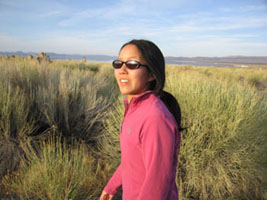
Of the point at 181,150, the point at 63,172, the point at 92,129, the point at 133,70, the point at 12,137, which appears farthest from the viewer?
the point at 92,129

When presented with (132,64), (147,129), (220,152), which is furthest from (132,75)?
(220,152)

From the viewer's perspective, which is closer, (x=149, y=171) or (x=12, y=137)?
(x=149, y=171)

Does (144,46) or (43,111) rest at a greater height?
(144,46)

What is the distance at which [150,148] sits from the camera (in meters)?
0.92

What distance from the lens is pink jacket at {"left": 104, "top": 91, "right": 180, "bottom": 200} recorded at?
0.91 metres

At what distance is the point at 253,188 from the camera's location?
311 centimetres

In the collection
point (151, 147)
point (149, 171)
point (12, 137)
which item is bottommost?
point (12, 137)

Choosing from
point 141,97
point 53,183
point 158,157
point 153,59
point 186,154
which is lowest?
point 53,183

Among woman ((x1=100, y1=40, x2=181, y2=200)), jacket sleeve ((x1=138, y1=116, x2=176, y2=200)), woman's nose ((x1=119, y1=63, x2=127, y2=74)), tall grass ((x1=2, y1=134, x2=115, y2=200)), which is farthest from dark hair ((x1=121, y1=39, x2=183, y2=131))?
tall grass ((x1=2, y1=134, x2=115, y2=200))

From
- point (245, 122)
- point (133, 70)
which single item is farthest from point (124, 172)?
point (245, 122)

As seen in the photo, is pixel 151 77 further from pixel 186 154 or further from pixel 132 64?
Answer: pixel 186 154

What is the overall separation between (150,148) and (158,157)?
0.16 feet

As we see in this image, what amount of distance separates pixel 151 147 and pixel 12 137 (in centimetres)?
319

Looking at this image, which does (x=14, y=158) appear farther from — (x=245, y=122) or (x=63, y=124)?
(x=245, y=122)
